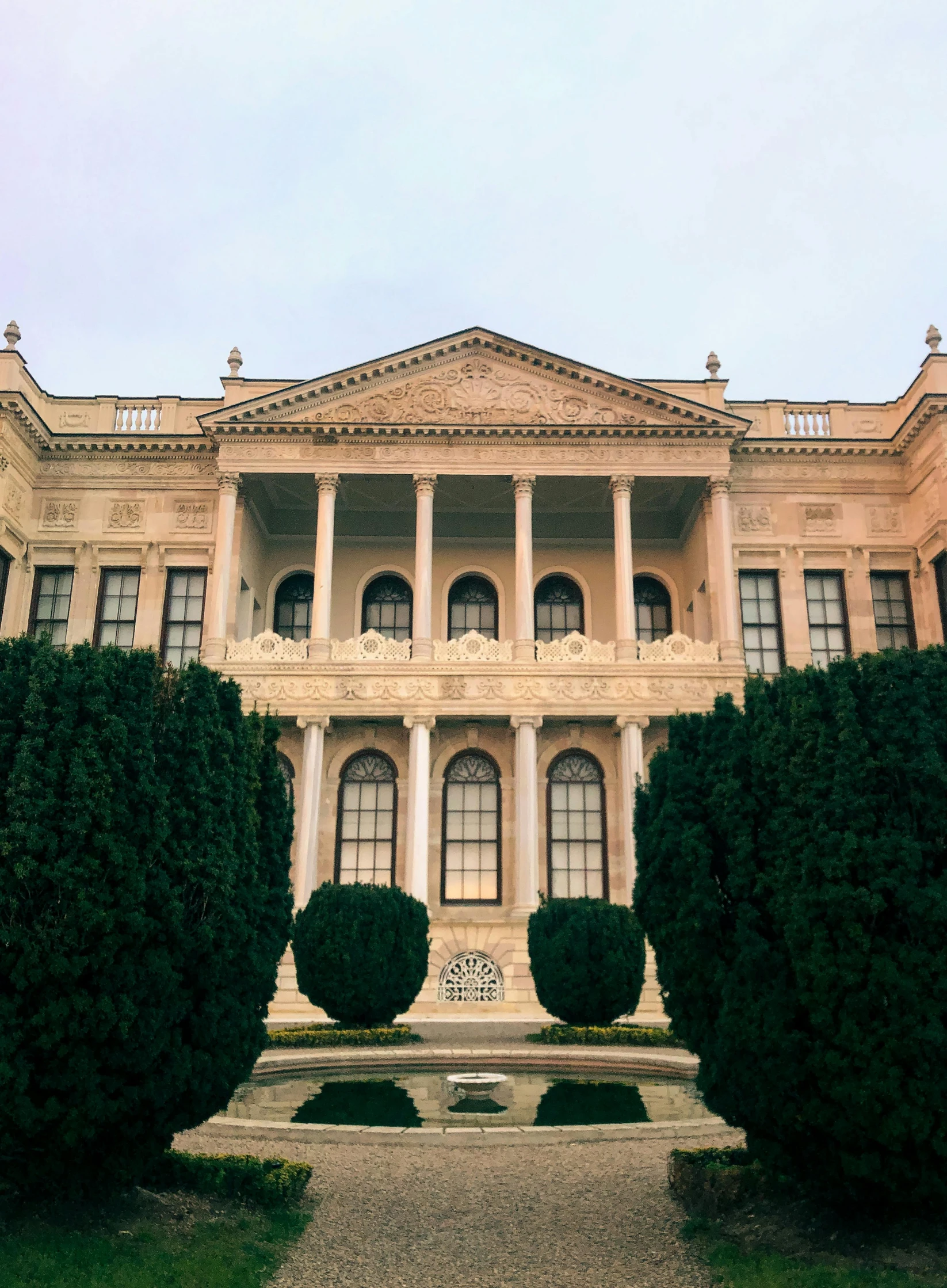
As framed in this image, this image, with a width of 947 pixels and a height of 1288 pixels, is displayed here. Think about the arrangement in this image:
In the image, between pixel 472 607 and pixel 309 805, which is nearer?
pixel 309 805

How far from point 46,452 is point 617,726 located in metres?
15.7

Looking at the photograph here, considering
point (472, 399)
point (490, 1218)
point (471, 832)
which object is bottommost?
point (490, 1218)

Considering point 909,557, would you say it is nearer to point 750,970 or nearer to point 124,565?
point 124,565

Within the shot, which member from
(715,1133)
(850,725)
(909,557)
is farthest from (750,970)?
(909,557)

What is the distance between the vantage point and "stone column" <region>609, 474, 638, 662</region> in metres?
25.6

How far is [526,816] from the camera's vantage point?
24.5m

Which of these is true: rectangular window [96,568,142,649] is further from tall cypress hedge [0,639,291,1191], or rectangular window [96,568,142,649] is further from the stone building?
tall cypress hedge [0,639,291,1191]

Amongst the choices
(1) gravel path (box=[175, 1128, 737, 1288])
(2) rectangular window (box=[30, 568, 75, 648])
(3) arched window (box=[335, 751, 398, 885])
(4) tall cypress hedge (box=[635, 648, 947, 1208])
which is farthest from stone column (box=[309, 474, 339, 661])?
(4) tall cypress hedge (box=[635, 648, 947, 1208])

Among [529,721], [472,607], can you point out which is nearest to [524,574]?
[529,721]

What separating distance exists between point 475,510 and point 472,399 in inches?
138

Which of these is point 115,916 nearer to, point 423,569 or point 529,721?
point 529,721

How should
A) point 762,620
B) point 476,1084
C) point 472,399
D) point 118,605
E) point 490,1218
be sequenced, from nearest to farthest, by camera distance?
point 490,1218 → point 476,1084 → point 472,399 → point 762,620 → point 118,605

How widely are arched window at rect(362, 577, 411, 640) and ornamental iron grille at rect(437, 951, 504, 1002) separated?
8.75 meters

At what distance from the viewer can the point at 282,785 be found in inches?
332
